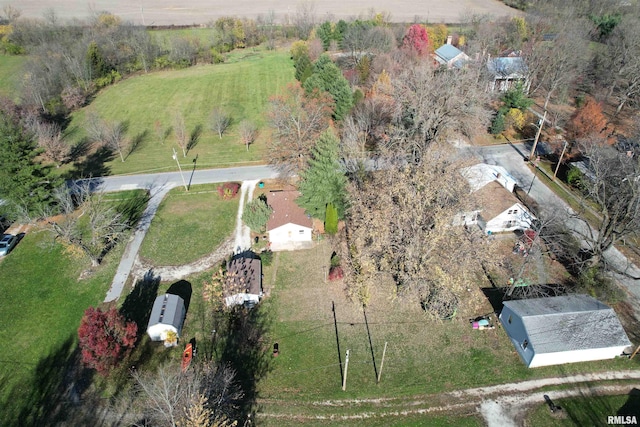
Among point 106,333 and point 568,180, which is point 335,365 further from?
point 568,180

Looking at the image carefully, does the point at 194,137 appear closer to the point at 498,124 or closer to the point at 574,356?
the point at 498,124

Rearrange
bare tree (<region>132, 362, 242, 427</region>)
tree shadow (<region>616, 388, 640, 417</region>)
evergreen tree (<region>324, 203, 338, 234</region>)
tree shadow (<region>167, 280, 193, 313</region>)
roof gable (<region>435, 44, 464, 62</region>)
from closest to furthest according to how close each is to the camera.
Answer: bare tree (<region>132, 362, 242, 427</region>)
tree shadow (<region>616, 388, 640, 417</region>)
tree shadow (<region>167, 280, 193, 313</region>)
evergreen tree (<region>324, 203, 338, 234</region>)
roof gable (<region>435, 44, 464, 62</region>)

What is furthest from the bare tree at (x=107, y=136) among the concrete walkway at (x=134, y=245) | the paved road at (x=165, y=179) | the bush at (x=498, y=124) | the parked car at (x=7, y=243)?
the bush at (x=498, y=124)

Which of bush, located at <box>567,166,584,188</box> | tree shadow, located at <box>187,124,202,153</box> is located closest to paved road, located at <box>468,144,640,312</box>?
bush, located at <box>567,166,584,188</box>

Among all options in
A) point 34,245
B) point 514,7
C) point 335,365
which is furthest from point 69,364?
point 514,7

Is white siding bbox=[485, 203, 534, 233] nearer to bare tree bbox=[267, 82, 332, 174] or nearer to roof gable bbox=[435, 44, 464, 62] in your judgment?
bare tree bbox=[267, 82, 332, 174]

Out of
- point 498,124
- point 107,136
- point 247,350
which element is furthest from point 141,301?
point 498,124
